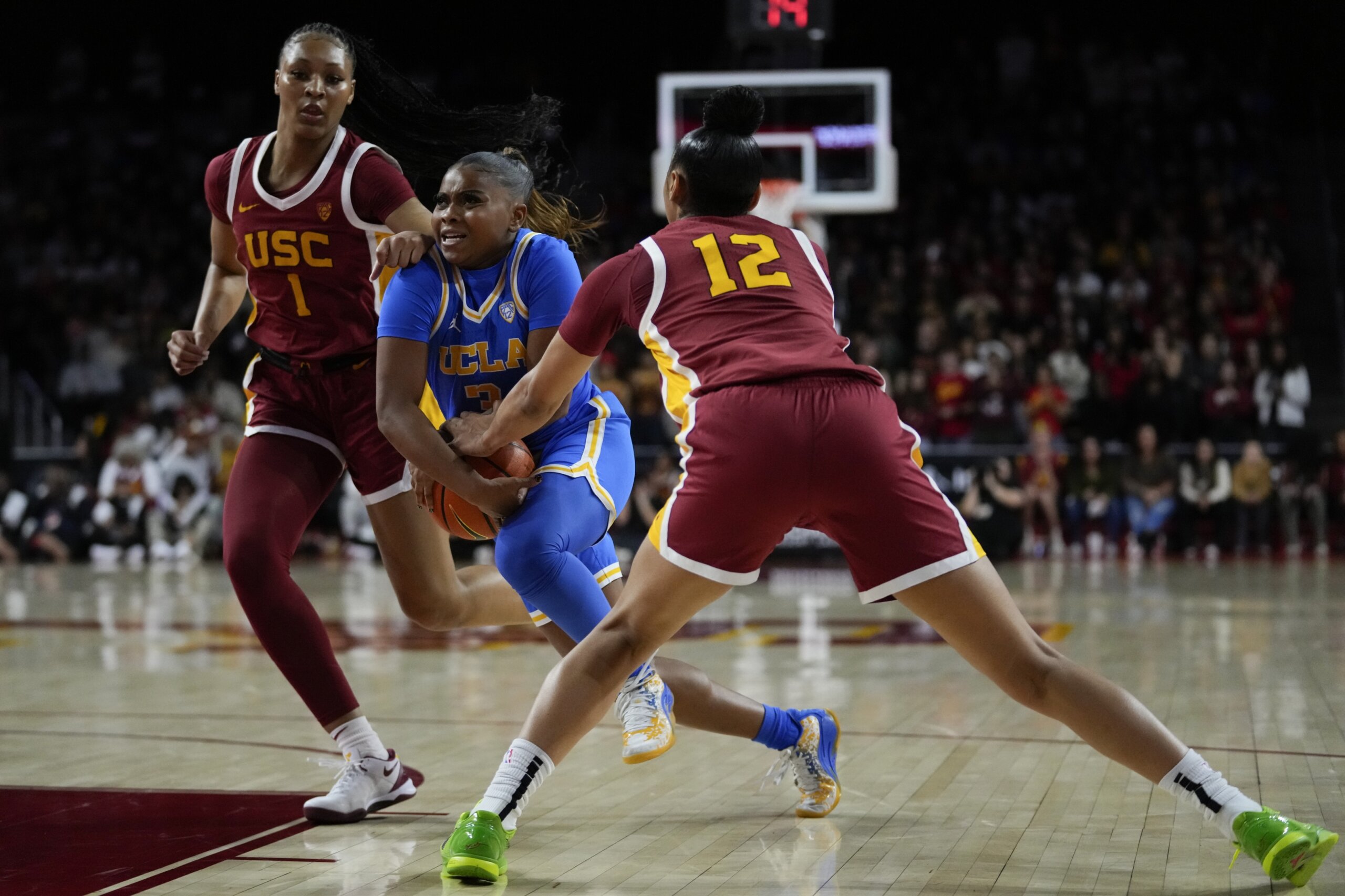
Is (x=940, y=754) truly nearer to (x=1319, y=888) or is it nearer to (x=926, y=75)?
(x=1319, y=888)

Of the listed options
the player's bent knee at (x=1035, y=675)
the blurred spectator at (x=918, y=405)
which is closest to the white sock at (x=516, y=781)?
the player's bent knee at (x=1035, y=675)

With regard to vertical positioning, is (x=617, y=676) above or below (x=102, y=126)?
below

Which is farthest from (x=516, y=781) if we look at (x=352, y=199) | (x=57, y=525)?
(x=57, y=525)

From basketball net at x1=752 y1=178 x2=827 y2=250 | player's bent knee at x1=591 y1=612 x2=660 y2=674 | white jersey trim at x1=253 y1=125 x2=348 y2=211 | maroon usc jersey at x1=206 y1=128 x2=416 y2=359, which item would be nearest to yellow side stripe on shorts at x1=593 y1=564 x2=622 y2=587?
player's bent knee at x1=591 y1=612 x2=660 y2=674

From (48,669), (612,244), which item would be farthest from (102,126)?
(48,669)

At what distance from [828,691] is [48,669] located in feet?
12.6

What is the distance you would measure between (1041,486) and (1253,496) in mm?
2028

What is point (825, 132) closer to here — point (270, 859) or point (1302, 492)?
point (1302, 492)

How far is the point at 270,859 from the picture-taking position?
11.9 feet

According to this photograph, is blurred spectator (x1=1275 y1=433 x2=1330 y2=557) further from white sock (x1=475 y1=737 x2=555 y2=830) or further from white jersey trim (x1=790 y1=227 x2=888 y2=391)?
white sock (x1=475 y1=737 x2=555 y2=830)

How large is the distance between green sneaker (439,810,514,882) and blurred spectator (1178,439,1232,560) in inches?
487

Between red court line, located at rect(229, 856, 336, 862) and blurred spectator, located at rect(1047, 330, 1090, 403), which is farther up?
blurred spectator, located at rect(1047, 330, 1090, 403)

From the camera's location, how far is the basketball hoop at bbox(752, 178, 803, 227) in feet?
42.8

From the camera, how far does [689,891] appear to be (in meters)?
3.33
